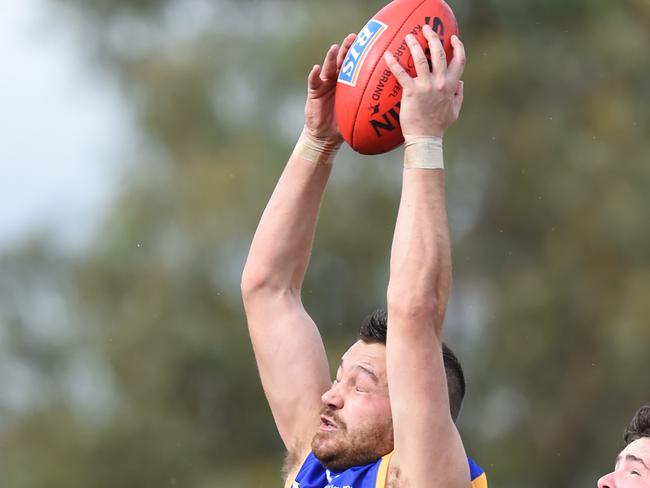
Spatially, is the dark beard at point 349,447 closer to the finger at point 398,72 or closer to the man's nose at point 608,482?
the man's nose at point 608,482

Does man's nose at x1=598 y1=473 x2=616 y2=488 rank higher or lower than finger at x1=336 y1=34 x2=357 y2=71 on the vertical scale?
lower

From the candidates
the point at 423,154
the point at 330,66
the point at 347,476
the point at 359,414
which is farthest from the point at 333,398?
the point at 330,66

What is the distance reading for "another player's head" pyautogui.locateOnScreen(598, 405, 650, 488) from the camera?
14.7 feet

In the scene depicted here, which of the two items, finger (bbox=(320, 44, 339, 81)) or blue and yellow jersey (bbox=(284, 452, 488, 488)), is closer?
blue and yellow jersey (bbox=(284, 452, 488, 488))

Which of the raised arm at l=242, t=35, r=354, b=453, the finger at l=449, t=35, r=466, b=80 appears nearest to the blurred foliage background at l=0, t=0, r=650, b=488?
the raised arm at l=242, t=35, r=354, b=453

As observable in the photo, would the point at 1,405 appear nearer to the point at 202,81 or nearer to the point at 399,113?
the point at 202,81

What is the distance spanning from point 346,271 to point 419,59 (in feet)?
37.0

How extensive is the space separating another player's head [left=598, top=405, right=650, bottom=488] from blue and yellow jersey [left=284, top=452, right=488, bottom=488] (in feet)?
1.33

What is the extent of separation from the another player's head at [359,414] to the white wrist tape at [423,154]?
2.27ft

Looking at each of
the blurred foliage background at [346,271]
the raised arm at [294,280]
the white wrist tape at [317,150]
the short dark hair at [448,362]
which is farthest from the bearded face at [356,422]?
the blurred foliage background at [346,271]

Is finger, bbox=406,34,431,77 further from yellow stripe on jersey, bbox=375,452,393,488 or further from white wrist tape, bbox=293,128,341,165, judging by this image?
yellow stripe on jersey, bbox=375,452,393,488

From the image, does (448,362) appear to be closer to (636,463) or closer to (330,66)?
(636,463)

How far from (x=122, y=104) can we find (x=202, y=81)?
1.00m

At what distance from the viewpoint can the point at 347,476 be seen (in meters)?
4.73
